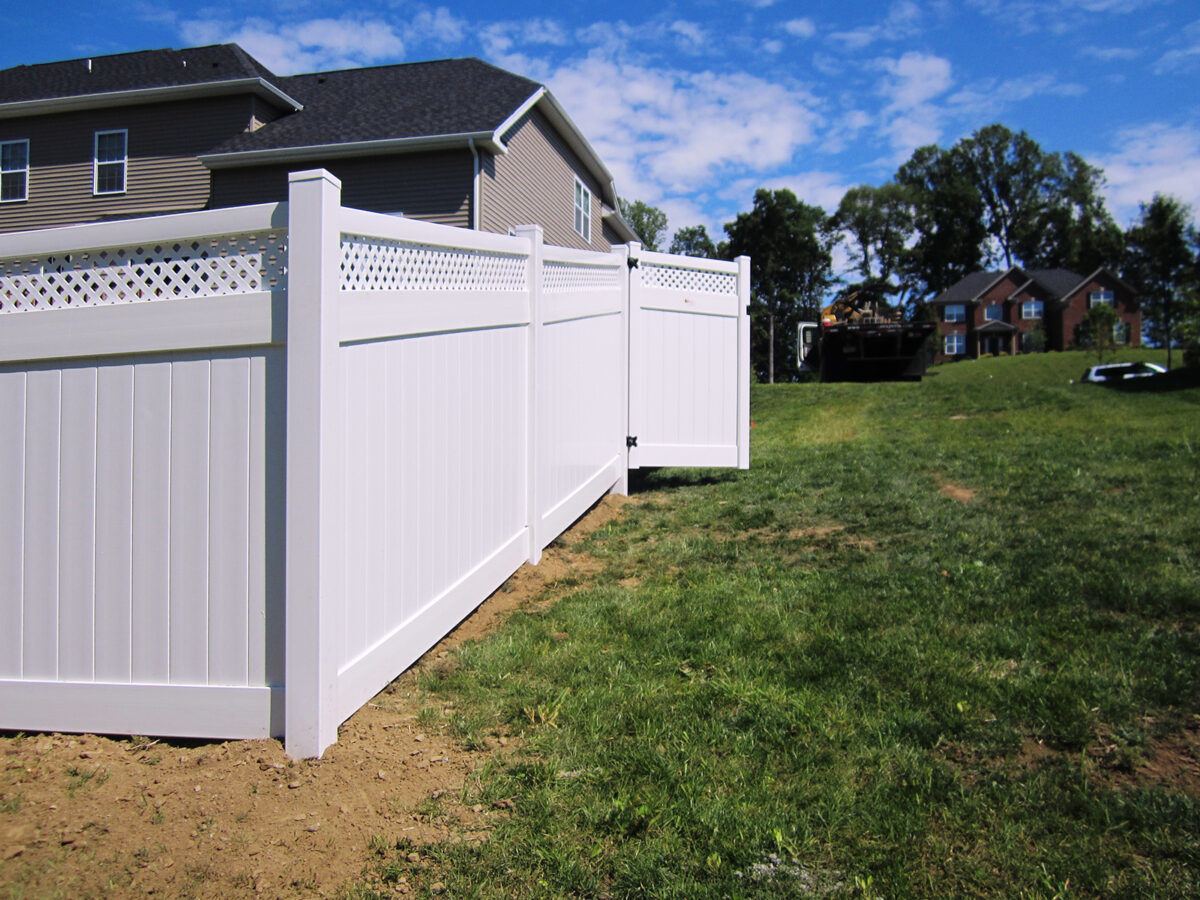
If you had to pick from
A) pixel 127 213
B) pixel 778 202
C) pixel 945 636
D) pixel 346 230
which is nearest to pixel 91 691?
pixel 346 230

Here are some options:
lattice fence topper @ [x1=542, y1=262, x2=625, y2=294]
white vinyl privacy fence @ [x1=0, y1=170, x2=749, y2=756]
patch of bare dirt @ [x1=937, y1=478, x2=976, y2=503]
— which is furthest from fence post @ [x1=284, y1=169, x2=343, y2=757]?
patch of bare dirt @ [x1=937, y1=478, x2=976, y2=503]

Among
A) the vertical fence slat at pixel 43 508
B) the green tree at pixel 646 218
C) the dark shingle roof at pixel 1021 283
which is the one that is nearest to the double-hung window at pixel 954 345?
the dark shingle roof at pixel 1021 283

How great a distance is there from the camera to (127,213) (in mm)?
19078

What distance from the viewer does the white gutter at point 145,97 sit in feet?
58.9

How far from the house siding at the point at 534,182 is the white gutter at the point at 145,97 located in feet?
16.4

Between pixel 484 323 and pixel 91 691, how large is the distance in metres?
2.28

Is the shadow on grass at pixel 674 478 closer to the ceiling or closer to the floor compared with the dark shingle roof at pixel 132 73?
closer to the floor

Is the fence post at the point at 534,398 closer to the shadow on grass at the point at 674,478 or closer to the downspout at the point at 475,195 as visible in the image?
the shadow on grass at the point at 674,478

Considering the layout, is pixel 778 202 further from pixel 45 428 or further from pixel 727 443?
pixel 45 428

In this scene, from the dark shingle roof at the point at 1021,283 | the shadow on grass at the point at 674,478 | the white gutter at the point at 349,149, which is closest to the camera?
the shadow on grass at the point at 674,478

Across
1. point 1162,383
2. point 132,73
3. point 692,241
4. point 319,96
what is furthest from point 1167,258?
point 132,73

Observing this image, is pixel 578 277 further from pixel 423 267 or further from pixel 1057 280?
pixel 1057 280

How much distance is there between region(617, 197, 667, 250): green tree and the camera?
55938 mm

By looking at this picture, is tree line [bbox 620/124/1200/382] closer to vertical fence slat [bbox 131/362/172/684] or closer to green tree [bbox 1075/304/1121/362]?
green tree [bbox 1075/304/1121/362]
